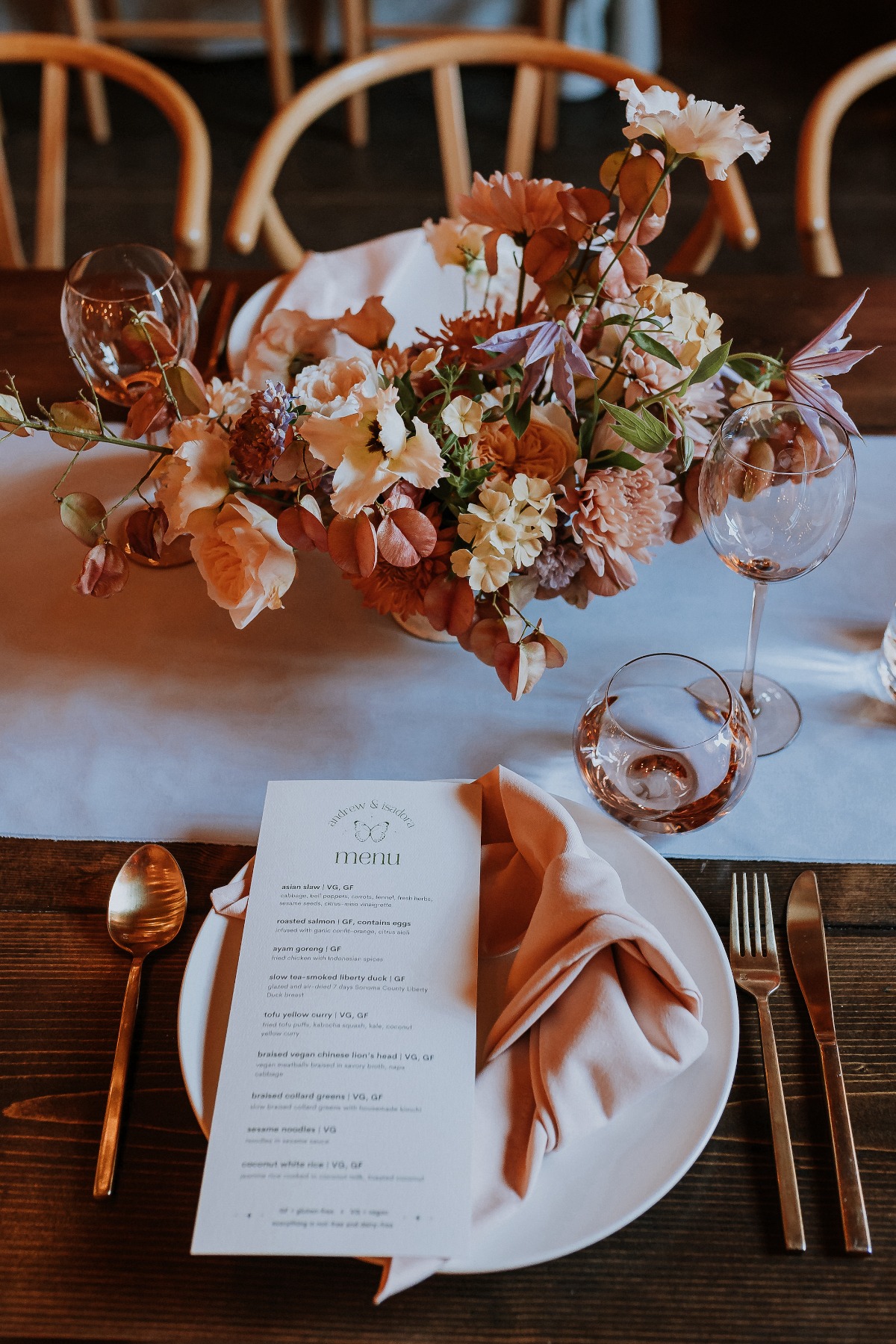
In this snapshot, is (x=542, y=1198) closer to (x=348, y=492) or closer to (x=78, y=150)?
(x=348, y=492)

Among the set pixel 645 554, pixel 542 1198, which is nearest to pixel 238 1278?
pixel 542 1198

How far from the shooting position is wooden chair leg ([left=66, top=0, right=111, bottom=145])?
9.23ft

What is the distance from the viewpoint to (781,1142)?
0.61 metres

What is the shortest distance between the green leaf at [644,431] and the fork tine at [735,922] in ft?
0.95

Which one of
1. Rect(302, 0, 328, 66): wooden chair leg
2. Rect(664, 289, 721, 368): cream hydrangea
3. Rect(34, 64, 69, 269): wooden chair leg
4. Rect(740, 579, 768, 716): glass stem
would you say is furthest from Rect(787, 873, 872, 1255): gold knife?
Rect(302, 0, 328, 66): wooden chair leg

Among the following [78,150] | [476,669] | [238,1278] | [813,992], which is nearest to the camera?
[238,1278]

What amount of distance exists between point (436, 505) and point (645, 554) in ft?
0.48

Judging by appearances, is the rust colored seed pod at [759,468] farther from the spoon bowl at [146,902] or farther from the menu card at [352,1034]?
the spoon bowl at [146,902]

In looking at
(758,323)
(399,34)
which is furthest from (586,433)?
(399,34)

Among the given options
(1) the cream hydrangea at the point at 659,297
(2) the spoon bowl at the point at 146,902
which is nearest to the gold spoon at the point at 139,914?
(2) the spoon bowl at the point at 146,902

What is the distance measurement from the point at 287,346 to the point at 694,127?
0.36 metres

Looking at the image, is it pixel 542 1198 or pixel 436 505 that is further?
pixel 436 505

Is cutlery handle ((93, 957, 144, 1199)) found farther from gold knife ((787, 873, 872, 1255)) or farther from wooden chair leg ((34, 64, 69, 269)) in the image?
wooden chair leg ((34, 64, 69, 269))

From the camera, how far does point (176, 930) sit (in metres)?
0.71
